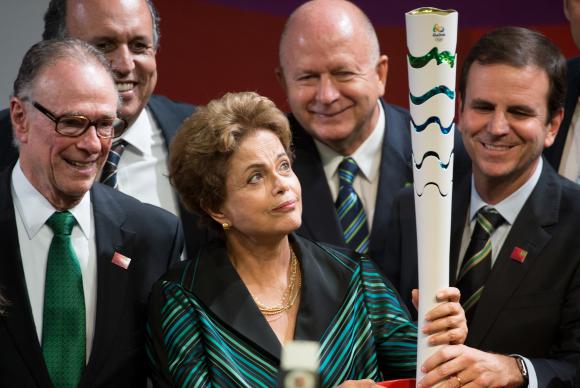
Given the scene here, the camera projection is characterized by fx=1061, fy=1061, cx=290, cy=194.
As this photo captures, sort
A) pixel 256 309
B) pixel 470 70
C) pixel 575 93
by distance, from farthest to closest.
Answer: pixel 575 93 < pixel 470 70 < pixel 256 309

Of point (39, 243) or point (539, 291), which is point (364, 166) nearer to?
point (539, 291)

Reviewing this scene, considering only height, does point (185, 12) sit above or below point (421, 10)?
below

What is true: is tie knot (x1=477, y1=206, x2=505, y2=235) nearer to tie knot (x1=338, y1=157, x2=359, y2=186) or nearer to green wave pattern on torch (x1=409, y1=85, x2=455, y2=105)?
tie knot (x1=338, y1=157, x2=359, y2=186)

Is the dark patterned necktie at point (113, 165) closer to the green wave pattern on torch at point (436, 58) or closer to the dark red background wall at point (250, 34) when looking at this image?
the dark red background wall at point (250, 34)

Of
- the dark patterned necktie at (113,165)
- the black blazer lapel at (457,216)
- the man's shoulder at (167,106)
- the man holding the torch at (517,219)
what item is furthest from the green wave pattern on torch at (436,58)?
the man's shoulder at (167,106)

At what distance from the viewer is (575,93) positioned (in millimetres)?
4223

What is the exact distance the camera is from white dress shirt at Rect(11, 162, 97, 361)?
10.3 feet

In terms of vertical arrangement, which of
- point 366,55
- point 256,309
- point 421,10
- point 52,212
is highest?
point 421,10

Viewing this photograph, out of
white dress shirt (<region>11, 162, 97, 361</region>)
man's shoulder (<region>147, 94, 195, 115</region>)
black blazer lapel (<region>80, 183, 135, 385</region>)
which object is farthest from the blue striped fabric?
man's shoulder (<region>147, 94, 195, 115</region>)

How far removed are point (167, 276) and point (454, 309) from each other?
0.87m

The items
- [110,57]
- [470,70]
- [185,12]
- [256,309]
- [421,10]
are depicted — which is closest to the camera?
[421,10]

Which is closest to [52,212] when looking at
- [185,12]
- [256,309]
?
[256,309]

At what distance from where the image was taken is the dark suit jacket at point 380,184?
377 cm

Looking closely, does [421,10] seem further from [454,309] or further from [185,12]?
[185,12]
